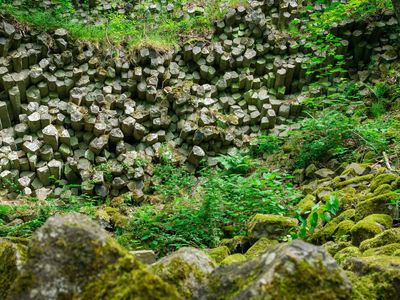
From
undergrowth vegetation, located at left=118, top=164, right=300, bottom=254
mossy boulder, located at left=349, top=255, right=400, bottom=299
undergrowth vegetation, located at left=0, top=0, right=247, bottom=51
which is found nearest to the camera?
mossy boulder, located at left=349, top=255, right=400, bottom=299

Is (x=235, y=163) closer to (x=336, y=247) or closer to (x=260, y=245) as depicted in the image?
(x=260, y=245)

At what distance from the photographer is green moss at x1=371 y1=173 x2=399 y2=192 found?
11.9 feet

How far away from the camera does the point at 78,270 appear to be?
1171 mm

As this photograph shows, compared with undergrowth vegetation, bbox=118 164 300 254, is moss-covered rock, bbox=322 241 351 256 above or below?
above

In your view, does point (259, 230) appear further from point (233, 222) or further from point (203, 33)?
point (203, 33)

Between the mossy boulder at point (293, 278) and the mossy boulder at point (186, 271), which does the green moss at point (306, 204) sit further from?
the mossy boulder at point (293, 278)

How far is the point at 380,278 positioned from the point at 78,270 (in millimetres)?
978

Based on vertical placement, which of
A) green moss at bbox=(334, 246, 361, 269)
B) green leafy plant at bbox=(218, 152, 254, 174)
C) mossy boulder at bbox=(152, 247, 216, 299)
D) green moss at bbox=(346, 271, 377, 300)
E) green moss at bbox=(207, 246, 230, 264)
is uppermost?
mossy boulder at bbox=(152, 247, 216, 299)

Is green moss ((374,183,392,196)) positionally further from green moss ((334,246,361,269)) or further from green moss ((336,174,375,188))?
green moss ((334,246,361,269))

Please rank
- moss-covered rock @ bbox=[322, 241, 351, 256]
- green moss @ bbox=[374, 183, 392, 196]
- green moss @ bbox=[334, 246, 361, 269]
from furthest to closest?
1. green moss @ bbox=[374, 183, 392, 196]
2. moss-covered rock @ bbox=[322, 241, 351, 256]
3. green moss @ bbox=[334, 246, 361, 269]

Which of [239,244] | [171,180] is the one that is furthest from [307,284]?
[171,180]

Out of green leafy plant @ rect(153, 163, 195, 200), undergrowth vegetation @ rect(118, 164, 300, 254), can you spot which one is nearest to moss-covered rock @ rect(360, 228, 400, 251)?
undergrowth vegetation @ rect(118, 164, 300, 254)

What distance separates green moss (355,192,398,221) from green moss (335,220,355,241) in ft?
0.39

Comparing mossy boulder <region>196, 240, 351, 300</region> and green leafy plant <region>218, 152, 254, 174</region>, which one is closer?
mossy boulder <region>196, 240, 351, 300</region>
